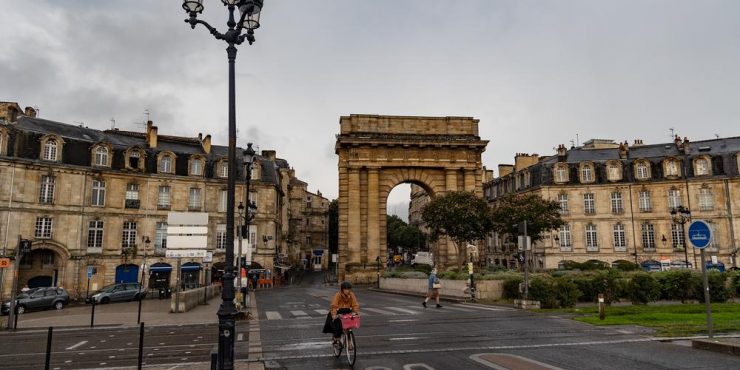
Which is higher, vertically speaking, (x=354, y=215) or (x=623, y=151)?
(x=623, y=151)

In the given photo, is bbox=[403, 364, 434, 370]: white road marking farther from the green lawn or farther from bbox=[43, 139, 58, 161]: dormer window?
bbox=[43, 139, 58, 161]: dormer window

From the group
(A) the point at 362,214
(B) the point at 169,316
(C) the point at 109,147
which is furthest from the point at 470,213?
(C) the point at 109,147

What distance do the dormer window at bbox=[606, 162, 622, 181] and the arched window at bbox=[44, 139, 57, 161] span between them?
1880 inches

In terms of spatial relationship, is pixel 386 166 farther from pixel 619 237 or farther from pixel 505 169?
pixel 505 169

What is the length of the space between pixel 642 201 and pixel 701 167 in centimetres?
562

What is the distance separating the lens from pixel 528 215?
116 ft

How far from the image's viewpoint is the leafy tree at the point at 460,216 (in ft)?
111

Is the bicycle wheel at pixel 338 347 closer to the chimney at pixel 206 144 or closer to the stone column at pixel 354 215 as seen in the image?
the stone column at pixel 354 215

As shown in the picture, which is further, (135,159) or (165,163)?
(165,163)

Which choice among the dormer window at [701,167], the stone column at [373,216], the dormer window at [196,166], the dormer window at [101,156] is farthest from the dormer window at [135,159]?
the dormer window at [701,167]

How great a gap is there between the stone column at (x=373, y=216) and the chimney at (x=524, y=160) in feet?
70.3

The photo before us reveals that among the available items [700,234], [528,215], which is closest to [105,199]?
[528,215]

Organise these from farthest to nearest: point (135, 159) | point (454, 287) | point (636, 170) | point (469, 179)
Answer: point (636, 170) → point (469, 179) → point (135, 159) → point (454, 287)

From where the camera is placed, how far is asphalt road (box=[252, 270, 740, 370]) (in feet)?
31.2
